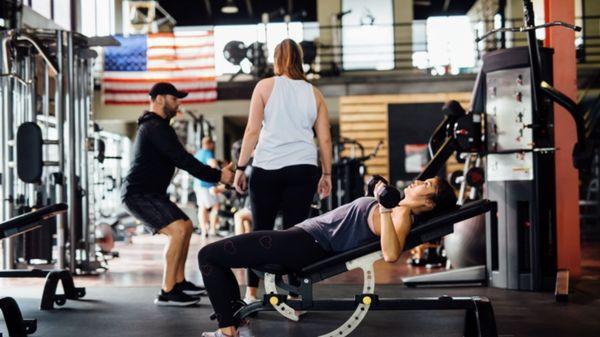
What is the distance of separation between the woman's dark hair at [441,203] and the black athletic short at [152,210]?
1.82m

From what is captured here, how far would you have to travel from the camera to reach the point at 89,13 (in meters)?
10.5

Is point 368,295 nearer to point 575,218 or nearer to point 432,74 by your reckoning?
point 575,218

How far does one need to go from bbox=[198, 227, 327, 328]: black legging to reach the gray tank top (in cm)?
4

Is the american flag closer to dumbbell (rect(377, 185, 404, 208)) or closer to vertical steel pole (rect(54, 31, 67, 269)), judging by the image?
vertical steel pole (rect(54, 31, 67, 269))

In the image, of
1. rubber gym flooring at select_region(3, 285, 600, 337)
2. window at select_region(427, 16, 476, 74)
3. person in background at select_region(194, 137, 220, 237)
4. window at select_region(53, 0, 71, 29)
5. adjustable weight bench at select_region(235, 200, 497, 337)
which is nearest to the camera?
adjustable weight bench at select_region(235, 200, 497, 337)

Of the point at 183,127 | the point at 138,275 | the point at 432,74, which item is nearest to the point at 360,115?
the point at 432,74

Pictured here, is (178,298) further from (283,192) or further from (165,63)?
(165,63)

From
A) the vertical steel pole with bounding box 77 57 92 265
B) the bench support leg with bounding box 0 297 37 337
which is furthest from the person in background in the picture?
the bench support leg with bounding box 0 297 37 337

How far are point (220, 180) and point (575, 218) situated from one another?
3.01m

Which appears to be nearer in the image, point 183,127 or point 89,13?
point 89,13

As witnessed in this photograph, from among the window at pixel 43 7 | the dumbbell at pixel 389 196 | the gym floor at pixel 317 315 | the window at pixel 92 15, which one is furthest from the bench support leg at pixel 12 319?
the window at pixel 43 7

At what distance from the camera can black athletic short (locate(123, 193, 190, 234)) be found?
4.45m

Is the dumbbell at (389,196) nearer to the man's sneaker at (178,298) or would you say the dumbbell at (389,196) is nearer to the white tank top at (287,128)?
the white tank top at (287,128)

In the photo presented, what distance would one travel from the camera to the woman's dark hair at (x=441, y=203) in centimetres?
312
